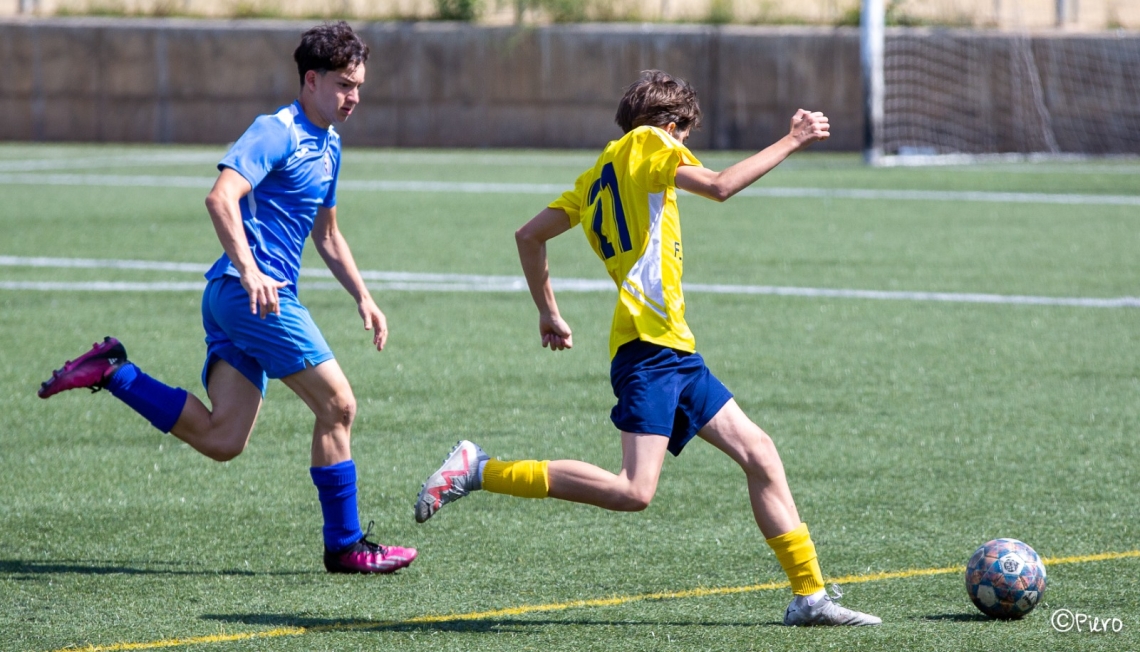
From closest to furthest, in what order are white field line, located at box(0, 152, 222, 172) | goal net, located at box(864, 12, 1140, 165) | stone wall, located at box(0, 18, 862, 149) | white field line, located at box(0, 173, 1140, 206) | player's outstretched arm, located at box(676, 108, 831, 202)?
player's outstretched arm, located at box(676, 108, 831, 202) < white field line, located at box(0, 173, 1140, 206) < white field line, located at box(0, 152, 222, 172) < goal net, located at box(864, 12, 1140, 165) < stone wall, located at box(0, 18, 862, 149)

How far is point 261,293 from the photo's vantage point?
4.91m

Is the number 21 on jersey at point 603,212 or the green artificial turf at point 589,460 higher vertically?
the number 21 on jersey at point 603,212

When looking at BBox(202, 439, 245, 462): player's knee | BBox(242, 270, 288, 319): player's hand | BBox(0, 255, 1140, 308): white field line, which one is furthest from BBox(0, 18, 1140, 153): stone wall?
BBox(242, 270, 288, 319): player's hand

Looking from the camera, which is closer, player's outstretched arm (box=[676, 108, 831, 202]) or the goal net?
player's outstretched arm (box=[676, 108, 831, 202])

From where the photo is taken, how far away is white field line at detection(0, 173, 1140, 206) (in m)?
18.7

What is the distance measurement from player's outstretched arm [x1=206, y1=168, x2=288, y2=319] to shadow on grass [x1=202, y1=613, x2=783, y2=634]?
37.7 inches

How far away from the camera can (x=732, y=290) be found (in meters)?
12.2

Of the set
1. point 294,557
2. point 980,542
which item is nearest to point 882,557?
point 980,542

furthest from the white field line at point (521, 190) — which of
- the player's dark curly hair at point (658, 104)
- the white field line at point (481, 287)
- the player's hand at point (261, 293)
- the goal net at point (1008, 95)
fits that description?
the player's hand at point (261, 293)

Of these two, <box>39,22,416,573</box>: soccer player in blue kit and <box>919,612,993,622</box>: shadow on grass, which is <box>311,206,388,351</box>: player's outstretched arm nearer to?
<box>39,22,416,573</box>: soccer player in blue kit

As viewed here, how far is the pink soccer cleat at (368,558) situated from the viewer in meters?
5.51
